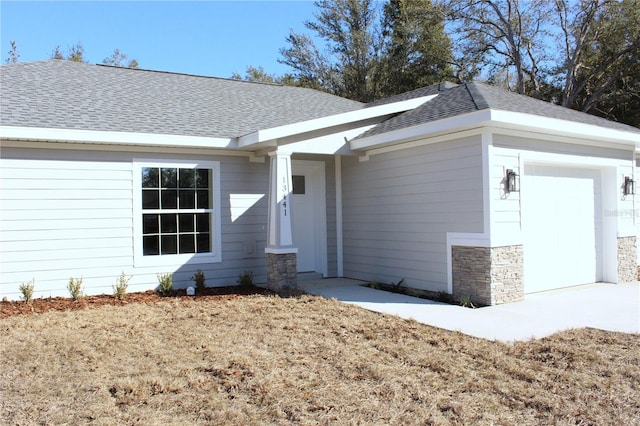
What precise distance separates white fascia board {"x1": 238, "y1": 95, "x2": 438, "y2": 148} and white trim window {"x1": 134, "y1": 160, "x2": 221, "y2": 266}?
1.08 metres

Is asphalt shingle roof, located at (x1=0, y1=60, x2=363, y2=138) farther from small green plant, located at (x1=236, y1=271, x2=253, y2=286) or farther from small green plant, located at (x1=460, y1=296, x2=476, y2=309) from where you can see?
small green plant, located at (x1=460, y1=296, x2=476, y2=309)

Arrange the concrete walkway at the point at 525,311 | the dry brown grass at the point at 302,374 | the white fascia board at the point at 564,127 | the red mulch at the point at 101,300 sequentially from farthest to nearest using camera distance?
the white fascia board at the point at 564,127 < the red mulch at the point at 101,300 < the concrete walkway at the point at 525,311 < the dry brown grass at the point at 302,374

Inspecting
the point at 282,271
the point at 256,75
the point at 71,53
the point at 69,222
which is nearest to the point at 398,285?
the point at 282,271

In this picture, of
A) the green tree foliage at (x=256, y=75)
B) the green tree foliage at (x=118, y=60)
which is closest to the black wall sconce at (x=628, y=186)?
the green tree foliage at (x=256, y=75)

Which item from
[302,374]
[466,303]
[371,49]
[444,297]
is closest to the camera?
[302,374]

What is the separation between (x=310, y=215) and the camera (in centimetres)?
1086

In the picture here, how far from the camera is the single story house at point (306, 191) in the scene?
7.91 m

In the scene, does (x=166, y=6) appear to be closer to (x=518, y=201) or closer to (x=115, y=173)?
(x=115, y=173)

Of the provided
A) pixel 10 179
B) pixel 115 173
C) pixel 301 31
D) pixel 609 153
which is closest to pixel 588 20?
pixel 301 31

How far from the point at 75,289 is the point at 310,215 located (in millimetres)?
4758

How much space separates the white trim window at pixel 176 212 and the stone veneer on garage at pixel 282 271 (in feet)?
3.99

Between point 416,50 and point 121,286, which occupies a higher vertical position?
point 416,50

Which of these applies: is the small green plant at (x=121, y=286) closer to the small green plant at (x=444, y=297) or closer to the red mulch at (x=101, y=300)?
the red mulch at (x=101, y=300)

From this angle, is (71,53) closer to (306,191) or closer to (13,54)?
(13,54)
